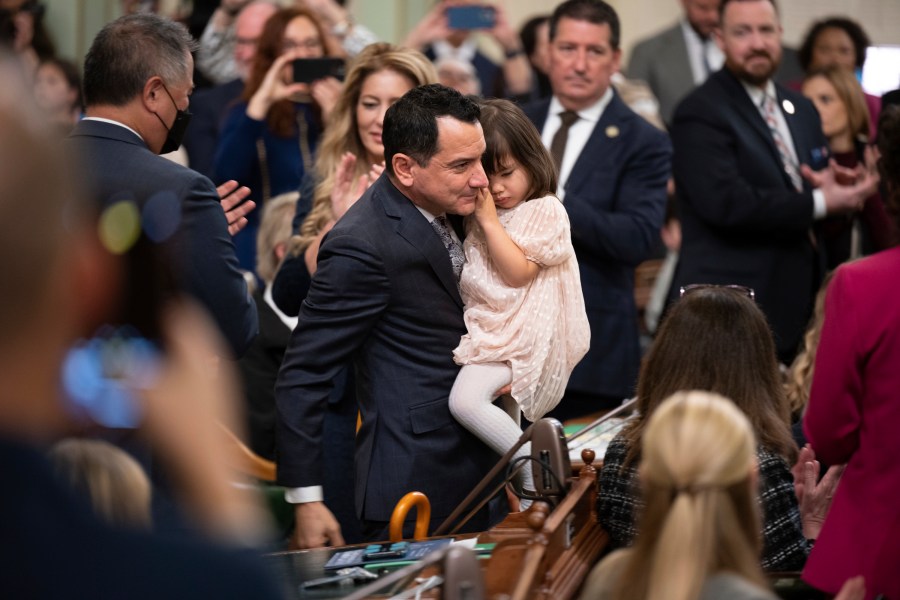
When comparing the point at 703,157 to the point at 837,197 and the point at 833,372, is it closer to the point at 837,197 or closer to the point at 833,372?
the point at 837,197

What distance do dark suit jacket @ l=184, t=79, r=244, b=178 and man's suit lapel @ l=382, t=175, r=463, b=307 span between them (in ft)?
10.5

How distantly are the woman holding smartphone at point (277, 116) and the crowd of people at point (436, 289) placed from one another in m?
0.01

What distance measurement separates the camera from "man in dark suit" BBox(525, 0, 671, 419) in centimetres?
511

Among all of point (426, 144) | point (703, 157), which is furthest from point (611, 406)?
point (426, 144)

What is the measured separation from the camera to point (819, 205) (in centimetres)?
570

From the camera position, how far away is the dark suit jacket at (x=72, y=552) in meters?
1.14

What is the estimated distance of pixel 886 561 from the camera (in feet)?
9.68

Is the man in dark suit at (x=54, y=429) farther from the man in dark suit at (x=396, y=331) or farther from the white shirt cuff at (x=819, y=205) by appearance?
the white shirt cuff at (x=819, y=205)

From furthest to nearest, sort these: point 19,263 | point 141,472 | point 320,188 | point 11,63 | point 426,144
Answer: point 320,188
point 426,144
point 141,472
point 11,63
point 19,263

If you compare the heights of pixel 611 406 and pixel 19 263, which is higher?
pixel 19 263

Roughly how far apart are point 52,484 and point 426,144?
2.54 meters

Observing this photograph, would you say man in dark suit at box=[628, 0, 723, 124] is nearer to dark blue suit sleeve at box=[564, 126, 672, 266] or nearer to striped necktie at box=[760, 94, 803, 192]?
striped necktie at box=[760, 94, 803, 192]

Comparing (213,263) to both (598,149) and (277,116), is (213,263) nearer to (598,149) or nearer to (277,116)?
(598,149)

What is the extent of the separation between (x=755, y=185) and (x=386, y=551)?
3069 mm
